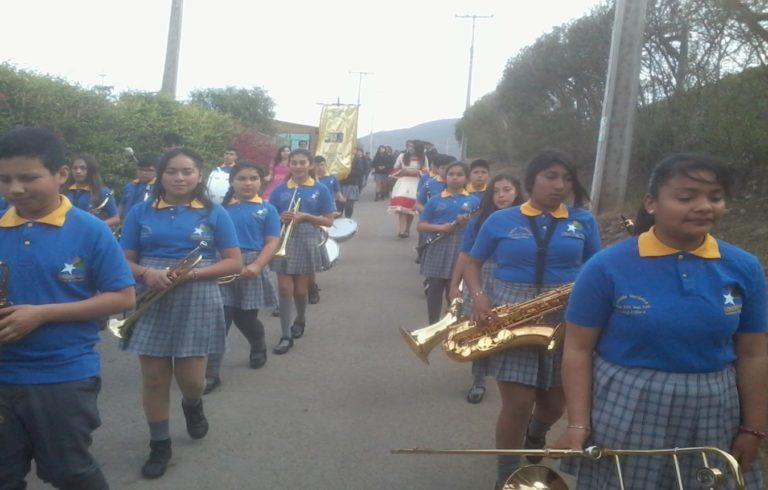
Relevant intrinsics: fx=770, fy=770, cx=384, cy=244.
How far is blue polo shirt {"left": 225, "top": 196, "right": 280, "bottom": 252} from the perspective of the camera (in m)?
6.27

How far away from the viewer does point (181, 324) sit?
172 inches

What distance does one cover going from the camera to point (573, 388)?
8.86 feet

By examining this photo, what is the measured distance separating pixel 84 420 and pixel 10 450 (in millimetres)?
288

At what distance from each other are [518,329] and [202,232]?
6.44 feet

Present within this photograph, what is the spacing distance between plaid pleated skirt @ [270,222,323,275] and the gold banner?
1372 centimetres

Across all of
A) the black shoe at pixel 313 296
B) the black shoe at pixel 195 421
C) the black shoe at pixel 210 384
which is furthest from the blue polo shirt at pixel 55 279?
the black shoe at pixel 313 296

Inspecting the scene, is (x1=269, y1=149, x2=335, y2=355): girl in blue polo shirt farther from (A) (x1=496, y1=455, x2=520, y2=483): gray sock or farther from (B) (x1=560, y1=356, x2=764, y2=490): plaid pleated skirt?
(B) (x1=560, y1=356, x2=764, y2=490): plaid pleated skirt

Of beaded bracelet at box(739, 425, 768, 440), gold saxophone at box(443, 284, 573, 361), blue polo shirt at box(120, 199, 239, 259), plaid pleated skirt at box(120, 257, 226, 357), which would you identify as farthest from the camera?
blue polo shirt at box(120, 199, 239, 259)

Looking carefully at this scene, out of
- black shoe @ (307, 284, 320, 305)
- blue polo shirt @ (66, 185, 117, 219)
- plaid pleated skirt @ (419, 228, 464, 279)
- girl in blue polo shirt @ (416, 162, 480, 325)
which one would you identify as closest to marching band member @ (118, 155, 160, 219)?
blue polo shirt @ (66, 185, 117, 219)

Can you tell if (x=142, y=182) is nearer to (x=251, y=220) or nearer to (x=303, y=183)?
(x=303, y=183)

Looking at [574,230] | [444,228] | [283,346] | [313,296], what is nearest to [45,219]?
[574,230]

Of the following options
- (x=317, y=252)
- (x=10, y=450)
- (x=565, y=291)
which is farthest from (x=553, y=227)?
(x=317, y=252)

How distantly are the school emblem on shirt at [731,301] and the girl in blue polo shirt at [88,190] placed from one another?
20.1 feet

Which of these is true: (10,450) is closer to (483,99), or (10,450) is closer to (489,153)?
(489,153)
